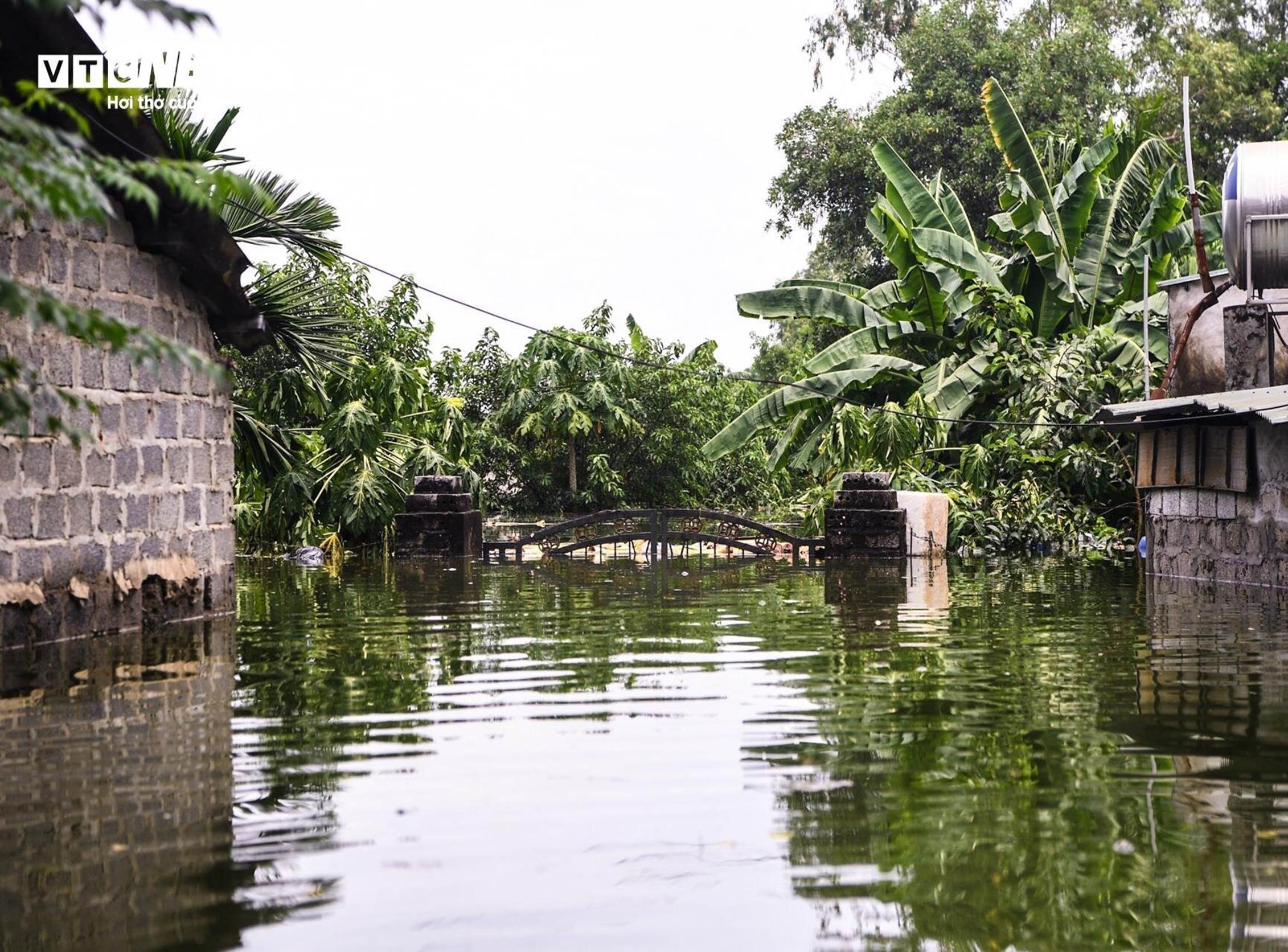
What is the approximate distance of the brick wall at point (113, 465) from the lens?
10.9 m

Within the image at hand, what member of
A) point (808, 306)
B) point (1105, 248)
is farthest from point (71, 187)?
point (1105, 248)

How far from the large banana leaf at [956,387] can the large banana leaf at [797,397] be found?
0.62 m

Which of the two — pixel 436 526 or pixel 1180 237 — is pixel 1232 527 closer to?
pixel 1180 237

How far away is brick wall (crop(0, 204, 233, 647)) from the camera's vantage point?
1091 centimetres

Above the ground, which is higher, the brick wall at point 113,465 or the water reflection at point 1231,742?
the brick wall at point 113,465

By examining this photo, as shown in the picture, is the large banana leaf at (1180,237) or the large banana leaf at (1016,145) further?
the large banana leaf at (1016,145)

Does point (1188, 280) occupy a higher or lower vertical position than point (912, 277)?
lower

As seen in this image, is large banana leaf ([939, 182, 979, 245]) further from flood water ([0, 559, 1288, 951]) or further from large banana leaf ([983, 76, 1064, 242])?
flood water ([0, 559, 1288, 951])

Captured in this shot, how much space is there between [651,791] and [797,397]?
21675 mm

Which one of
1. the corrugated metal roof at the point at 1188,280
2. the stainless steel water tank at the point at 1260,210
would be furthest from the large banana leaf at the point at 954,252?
the stainless steel water tank at the point at 1260,210

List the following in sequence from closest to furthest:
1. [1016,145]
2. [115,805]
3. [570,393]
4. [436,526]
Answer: [115,805]
[436,526]
[1016,145]
[570,393]

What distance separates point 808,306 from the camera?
28.8 m

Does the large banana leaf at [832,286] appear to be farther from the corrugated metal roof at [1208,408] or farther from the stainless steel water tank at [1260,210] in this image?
the stainless steel water tank at [1260,210]

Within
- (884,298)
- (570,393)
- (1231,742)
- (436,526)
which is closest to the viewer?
(1231,742)
